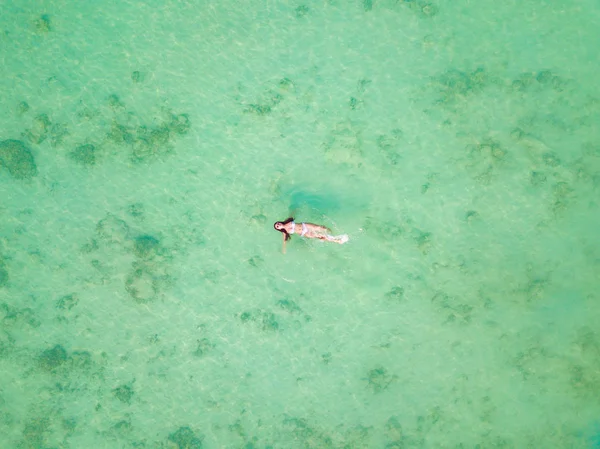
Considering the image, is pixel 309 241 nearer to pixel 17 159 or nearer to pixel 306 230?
pixel 306 230

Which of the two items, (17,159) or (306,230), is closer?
(306,230)

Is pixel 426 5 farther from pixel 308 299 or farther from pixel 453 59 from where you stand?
pixel 308 299

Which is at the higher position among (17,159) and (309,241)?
(17,159)

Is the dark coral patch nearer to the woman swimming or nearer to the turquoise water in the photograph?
the turquoise water

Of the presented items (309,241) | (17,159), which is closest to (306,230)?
(309,241)

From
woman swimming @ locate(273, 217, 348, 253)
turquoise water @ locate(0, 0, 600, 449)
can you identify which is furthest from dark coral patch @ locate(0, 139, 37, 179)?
woman swimming @ locate(273, 217, 348, 253)
